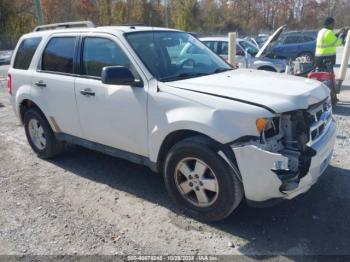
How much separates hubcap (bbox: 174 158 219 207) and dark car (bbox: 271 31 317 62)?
15256 mm

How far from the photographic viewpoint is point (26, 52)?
5.45 meters

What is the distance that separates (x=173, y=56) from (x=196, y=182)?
154cm

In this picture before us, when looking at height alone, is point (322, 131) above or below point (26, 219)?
above

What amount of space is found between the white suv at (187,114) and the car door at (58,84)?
15mm

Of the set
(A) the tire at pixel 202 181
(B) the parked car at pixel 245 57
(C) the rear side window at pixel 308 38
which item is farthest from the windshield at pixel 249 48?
(A) the tire at pixel 202 181

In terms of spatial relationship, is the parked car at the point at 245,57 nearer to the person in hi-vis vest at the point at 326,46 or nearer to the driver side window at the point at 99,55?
the person in hi-vis vest at the point at 326,46

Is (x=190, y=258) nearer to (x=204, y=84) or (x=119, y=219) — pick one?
(x=119, y=219)

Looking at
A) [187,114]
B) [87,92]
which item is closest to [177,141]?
[187,114]

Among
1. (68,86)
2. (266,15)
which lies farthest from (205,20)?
(68,86)

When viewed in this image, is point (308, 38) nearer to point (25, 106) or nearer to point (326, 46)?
point (326, 46)

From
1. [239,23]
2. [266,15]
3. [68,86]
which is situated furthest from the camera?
[266,15]

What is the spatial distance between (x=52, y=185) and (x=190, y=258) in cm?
236

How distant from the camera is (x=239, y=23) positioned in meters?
65.1

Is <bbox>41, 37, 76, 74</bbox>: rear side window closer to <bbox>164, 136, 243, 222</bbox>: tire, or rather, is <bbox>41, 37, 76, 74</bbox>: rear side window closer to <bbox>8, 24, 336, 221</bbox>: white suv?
<bbox>8, 24, 336, 221</bbox>: white suv
